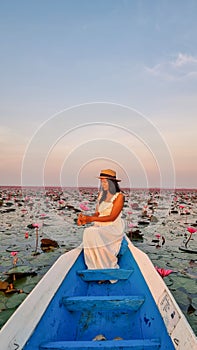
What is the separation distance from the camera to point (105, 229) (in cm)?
366

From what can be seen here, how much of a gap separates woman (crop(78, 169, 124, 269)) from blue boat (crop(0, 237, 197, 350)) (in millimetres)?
343

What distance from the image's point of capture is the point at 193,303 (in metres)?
3.32

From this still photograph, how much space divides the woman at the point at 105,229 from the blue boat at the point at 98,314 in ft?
1.12

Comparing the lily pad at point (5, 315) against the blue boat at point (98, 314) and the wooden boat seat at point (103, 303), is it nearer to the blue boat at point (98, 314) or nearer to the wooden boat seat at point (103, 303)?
the blue boat at point (98, 314)

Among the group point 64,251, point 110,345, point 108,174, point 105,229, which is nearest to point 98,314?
point 110,345

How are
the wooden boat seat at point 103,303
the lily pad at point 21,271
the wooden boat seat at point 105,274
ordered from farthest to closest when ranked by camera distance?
1. the lily pad at point 21,271
2. the wooden boat seat at point 105,274
3. the wooden boat seat at point 103,303

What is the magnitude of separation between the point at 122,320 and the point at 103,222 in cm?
162

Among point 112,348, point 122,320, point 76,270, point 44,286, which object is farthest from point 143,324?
point 76,270

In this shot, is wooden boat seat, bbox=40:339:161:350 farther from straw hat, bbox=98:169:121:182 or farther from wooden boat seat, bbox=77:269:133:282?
straw hat, bbox=98:169:121:182

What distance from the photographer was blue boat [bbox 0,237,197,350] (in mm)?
1549

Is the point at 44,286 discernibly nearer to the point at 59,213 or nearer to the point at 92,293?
the point at 92,293

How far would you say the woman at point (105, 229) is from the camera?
3541 mm

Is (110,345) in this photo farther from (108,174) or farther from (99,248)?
(108,174)

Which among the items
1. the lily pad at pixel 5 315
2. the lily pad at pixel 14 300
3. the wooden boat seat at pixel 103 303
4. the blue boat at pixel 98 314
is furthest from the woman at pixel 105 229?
the wooden boat seat at pixel 103 303
